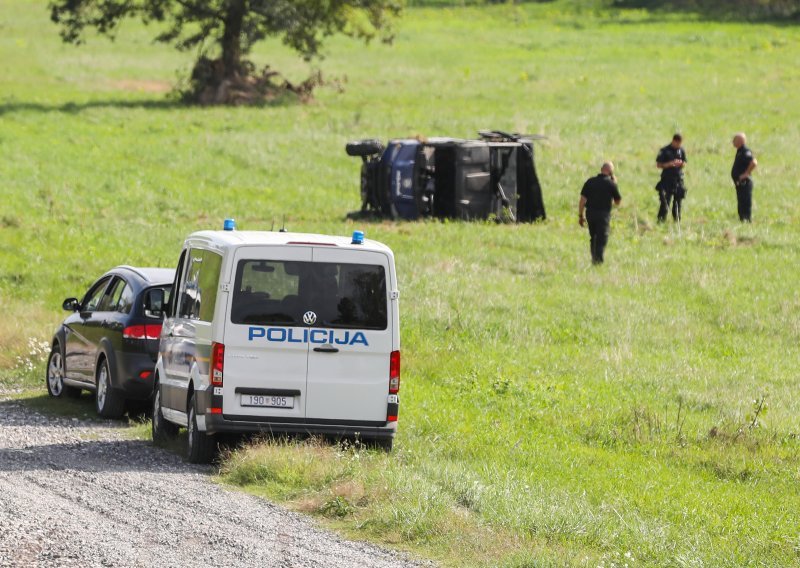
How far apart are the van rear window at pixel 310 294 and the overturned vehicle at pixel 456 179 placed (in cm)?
1709

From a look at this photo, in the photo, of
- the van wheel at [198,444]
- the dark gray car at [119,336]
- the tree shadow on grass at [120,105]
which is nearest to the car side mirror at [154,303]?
the dark gray car at [119,336]

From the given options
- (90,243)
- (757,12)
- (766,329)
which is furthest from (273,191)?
(757,12)

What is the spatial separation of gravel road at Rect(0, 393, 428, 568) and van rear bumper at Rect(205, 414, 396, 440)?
0.44 metres

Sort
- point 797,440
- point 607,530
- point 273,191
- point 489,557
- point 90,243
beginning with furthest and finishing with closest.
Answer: point 273,191
point 90,243
point 797,440
point 607,530
point 489,557

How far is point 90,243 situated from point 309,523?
57.7 feet

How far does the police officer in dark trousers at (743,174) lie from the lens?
27.9 meters

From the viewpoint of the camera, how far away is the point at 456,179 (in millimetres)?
29328

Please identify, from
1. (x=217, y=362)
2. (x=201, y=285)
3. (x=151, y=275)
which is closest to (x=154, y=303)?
(x=151, y=275)

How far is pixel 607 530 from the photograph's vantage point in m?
9.64

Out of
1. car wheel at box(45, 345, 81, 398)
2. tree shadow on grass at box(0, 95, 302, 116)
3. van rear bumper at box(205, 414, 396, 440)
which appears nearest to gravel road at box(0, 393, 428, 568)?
van rear bumper at box(205, 414, 396, 440)

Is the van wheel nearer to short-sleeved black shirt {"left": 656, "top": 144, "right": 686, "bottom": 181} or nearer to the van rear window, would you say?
the van rear window

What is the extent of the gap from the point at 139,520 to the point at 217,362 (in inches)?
103

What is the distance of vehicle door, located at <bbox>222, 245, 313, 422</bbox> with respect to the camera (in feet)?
39.4

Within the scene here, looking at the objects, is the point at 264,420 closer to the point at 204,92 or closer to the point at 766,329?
the point at 766,329
